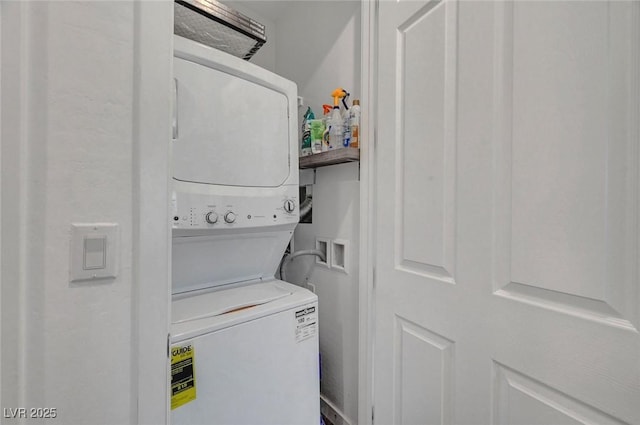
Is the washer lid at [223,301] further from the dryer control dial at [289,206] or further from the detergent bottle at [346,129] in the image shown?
the detergent bottle at [346,129]

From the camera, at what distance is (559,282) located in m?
0.70

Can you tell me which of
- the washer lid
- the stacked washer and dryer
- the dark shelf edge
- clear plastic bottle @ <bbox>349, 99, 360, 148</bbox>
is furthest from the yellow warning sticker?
clear plastic bottle @ <bbox>349, 99, 360, 148</bbox>

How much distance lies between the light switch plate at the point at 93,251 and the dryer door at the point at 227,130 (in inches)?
18.9

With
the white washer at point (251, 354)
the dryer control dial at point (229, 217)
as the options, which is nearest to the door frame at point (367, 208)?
the white washer at point (251, 354)

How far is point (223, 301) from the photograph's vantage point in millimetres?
1206

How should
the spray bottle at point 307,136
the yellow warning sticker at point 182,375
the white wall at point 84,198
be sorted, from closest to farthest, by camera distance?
the white wall at point 84,198 < the yellow warning sticker at point 182,375 < the spray bottle at point 307,136

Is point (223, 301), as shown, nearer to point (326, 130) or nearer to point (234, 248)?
point (234, 248)

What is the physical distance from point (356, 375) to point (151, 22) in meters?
1.75

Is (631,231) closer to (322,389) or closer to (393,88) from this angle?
(393,88)

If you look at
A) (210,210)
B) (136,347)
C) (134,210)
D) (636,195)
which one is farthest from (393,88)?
(136,347)

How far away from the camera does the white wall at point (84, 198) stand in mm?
583

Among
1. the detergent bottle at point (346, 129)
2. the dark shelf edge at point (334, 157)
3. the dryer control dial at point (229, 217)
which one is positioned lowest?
the dryer control dial at point (229, 217)

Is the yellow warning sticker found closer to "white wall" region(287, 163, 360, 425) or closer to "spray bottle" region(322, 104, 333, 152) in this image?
"white wall" region(287, 163, 360, 425)

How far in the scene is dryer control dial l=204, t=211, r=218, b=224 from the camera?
1154 millimetres
